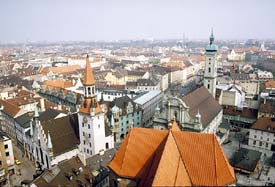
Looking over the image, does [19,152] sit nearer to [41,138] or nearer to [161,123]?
[41,138]

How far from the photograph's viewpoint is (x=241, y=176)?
57750 mm

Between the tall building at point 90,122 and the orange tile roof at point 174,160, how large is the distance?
55.7ft

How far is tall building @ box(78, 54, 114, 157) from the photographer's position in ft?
175

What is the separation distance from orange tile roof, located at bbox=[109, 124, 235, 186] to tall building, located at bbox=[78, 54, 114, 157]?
17.0m

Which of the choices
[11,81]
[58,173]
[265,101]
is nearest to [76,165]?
[58,173]

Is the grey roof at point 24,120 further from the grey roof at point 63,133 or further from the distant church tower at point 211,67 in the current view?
the distant church tower at point 211,67

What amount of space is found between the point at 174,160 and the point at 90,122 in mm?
24935

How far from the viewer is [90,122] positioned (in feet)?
180

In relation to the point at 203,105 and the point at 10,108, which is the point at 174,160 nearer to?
the point at 203,105

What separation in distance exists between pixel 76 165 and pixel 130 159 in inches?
521

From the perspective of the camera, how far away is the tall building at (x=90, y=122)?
53219 millimetres

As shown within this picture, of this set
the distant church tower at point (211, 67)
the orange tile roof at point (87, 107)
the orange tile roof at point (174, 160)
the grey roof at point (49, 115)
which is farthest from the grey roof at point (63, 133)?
the distant church tower at point (211, 67)

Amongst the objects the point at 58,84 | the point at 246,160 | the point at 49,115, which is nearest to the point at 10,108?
the point at 49,115

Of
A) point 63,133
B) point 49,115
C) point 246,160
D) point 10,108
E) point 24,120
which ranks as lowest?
point 246,160
